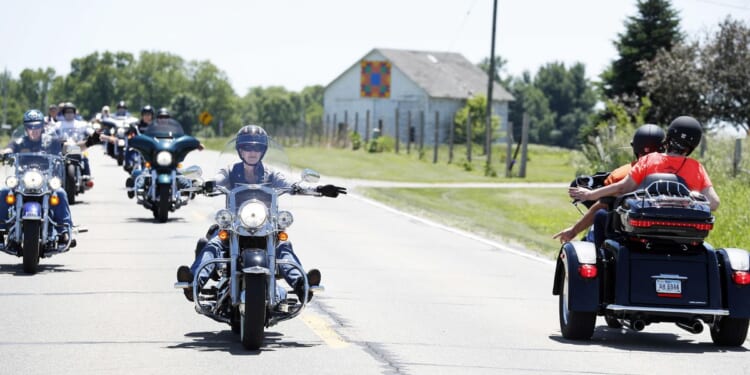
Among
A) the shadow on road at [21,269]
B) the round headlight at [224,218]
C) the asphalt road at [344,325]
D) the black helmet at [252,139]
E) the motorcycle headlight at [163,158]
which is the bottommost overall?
the shadow on road at [21,269]

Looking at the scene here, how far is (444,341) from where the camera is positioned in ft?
34.8

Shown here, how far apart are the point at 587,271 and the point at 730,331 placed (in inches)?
47.8

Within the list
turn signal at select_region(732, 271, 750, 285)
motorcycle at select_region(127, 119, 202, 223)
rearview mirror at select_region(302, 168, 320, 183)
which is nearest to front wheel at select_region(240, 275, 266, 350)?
rearview mirror at select_region(302, 168, 320, 183)

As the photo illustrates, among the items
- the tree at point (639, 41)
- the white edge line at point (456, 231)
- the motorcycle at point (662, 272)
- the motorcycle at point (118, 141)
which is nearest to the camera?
the motorcycle at point (662, 272)

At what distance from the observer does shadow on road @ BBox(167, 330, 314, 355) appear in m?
9.82

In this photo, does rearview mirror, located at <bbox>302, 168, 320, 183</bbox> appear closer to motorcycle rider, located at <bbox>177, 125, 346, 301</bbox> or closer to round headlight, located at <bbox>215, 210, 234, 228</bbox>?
motorcycle rider, located at <bbox>177, 125, 346, 301</bbox>

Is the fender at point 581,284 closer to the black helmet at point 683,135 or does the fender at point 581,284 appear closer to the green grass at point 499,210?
the black helmet at point 683,135

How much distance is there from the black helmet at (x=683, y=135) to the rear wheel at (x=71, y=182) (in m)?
16.0

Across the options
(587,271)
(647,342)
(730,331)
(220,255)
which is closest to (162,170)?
(220,255)

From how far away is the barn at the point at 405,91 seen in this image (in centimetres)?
10362

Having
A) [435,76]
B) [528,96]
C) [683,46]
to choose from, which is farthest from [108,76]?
[683,46]

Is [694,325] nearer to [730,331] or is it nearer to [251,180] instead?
[730,331]

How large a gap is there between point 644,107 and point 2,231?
47.0 metres

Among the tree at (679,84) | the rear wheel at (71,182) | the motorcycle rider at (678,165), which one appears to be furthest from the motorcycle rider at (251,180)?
the tree at (679,84)
